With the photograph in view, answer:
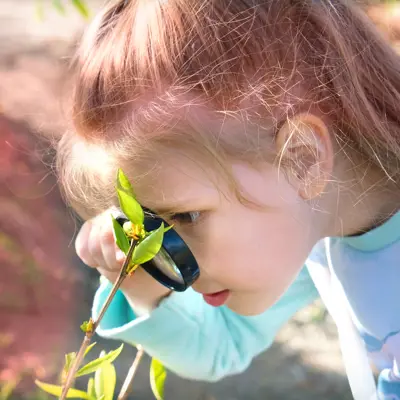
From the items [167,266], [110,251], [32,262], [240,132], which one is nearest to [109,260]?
[110,251]

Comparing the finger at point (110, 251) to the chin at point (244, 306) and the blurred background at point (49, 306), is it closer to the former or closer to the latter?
the chin at point (244, 306)

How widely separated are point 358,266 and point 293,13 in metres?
0.41

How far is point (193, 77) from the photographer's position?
0.77 m

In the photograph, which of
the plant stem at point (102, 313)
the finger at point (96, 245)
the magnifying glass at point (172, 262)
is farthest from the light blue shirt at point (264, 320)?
the plant stem at point (102, 313)

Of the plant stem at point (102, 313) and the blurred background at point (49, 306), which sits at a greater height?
the plant stem at point (102, 313)

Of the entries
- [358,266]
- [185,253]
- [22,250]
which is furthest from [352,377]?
[22,250]

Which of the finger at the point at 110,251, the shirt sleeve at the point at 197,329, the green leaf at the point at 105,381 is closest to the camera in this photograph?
the green leaf at the point at 105,381

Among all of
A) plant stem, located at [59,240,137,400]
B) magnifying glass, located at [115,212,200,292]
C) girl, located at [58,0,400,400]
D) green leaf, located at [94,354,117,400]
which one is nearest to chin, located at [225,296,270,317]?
girl, located at [58,0,400,400]

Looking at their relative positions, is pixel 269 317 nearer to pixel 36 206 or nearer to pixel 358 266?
pixel 358 266

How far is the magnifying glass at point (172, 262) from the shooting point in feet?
2.50

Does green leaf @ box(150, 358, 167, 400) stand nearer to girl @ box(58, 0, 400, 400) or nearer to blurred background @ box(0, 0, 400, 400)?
girl @ box(58, 0, 400, 400)

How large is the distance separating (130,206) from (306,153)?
0.33 meters

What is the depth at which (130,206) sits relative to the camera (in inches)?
22.0

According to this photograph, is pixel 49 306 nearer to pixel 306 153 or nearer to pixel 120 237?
pixel 306 153
